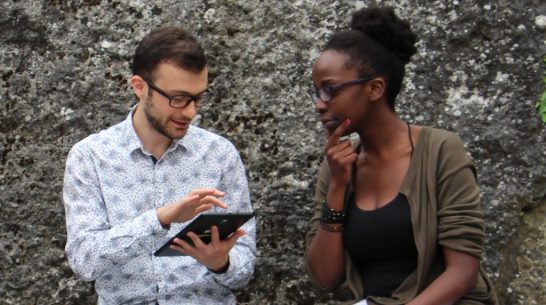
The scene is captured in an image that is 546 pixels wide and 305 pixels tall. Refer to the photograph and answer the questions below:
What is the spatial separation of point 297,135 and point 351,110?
2.63 ft

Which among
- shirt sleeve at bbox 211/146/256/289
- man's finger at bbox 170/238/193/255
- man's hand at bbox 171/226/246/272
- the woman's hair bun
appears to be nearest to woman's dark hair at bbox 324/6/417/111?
the woman's hair bun

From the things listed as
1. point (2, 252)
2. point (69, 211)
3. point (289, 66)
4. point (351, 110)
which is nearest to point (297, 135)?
point (289, 66)

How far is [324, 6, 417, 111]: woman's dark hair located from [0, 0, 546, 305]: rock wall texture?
643mm

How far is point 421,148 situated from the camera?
354cm

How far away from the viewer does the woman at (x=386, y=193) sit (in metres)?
3.44

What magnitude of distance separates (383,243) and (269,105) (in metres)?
1.04

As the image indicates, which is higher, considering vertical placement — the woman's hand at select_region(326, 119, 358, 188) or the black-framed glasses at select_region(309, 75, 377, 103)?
the black-framed glasses at select_region(309, 75, 377, 103)

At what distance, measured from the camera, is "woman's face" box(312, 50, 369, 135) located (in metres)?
3.54

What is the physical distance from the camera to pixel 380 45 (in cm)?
361

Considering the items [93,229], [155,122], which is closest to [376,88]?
[155,122]

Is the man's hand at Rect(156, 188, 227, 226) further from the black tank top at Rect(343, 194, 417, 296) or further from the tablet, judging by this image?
the black tank top at Rect(343, 194, 417, 296)

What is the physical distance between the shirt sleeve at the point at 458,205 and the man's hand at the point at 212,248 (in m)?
0.68

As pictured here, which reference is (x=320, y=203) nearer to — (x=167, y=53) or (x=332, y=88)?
(x=332, y=88)

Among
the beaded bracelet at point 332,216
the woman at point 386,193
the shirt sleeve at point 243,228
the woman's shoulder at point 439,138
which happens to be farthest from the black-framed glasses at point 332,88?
the shirt sleeve at point 243,228
